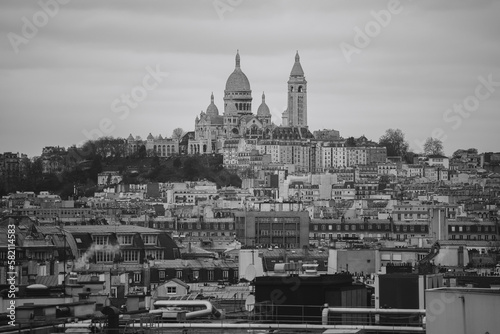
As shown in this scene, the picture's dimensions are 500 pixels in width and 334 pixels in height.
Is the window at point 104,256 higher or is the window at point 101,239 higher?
the window at point 101,239

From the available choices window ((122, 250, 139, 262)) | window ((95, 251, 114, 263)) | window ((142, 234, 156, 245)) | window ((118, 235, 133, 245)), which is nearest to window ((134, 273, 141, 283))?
window ((95, 251, 114, 263))

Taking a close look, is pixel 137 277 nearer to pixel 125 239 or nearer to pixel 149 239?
pixel 125 239

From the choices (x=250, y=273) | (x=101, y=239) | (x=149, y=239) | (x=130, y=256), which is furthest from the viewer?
(x=149, y=239)

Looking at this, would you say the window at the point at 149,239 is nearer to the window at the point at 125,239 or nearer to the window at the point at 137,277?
the window at the point at 125,239

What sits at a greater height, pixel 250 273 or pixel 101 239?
pixel 101 239

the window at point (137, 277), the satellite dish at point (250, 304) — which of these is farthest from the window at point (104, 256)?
the satellite dish at point (250, 304)

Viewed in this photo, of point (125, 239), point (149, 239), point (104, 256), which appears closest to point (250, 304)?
point (104, 256)

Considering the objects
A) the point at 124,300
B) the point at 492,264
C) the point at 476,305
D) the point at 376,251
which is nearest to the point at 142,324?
the point at 476,305

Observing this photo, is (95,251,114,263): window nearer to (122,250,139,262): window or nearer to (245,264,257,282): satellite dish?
(122,250,139,262): window

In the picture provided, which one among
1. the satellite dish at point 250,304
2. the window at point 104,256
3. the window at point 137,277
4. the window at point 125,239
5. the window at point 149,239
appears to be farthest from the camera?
the window at point 149,239

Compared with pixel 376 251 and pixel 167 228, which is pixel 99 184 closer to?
pixel 167 228

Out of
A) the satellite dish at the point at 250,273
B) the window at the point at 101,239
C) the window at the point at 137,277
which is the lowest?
the window at the point at 137,277

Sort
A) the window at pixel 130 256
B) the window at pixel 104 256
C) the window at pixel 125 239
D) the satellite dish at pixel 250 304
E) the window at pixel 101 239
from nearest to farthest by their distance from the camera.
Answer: the satellite dish at pixel 250 304
the window at pixel 104 256
the window at pixel 130 256
the window at pixel 101 239
the window at pixel 125 239
